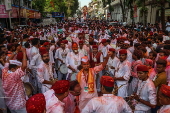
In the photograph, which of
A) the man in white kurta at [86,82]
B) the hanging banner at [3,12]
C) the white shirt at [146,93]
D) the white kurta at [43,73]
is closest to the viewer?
the white shirt at [146,93]

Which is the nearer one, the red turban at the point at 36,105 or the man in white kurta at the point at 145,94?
the red turban at the point at 36,105

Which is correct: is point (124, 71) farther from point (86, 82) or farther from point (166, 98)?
point (166, 98)

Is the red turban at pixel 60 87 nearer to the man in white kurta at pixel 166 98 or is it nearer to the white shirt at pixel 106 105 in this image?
the white shirt at pixel 106 105

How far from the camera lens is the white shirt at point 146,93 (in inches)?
130

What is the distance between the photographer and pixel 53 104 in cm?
263

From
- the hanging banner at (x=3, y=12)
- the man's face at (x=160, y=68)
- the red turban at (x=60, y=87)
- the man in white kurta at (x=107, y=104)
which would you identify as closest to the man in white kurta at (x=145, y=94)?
the man's face at (x=160, y=68)

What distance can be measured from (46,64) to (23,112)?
4.34 ft

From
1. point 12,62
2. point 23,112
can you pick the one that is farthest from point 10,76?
point 23,112

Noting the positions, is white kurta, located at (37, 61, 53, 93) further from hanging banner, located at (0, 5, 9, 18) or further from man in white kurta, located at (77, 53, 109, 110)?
hanging banner, located at (0, 5, 9, 18)

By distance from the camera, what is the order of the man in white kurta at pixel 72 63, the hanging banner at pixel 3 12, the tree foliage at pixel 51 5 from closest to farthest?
the man in white kurta at pixel 72 63 < the hanging banner at pixel 3 12 < the tree foliage at pixel 51 5

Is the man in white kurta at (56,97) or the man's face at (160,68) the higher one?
the man's face at (160,68)

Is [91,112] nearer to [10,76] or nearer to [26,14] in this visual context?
[10,76]

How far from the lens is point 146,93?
3398 mm

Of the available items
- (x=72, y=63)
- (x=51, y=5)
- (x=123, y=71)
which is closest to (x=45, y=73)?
(x=72, y=63)
